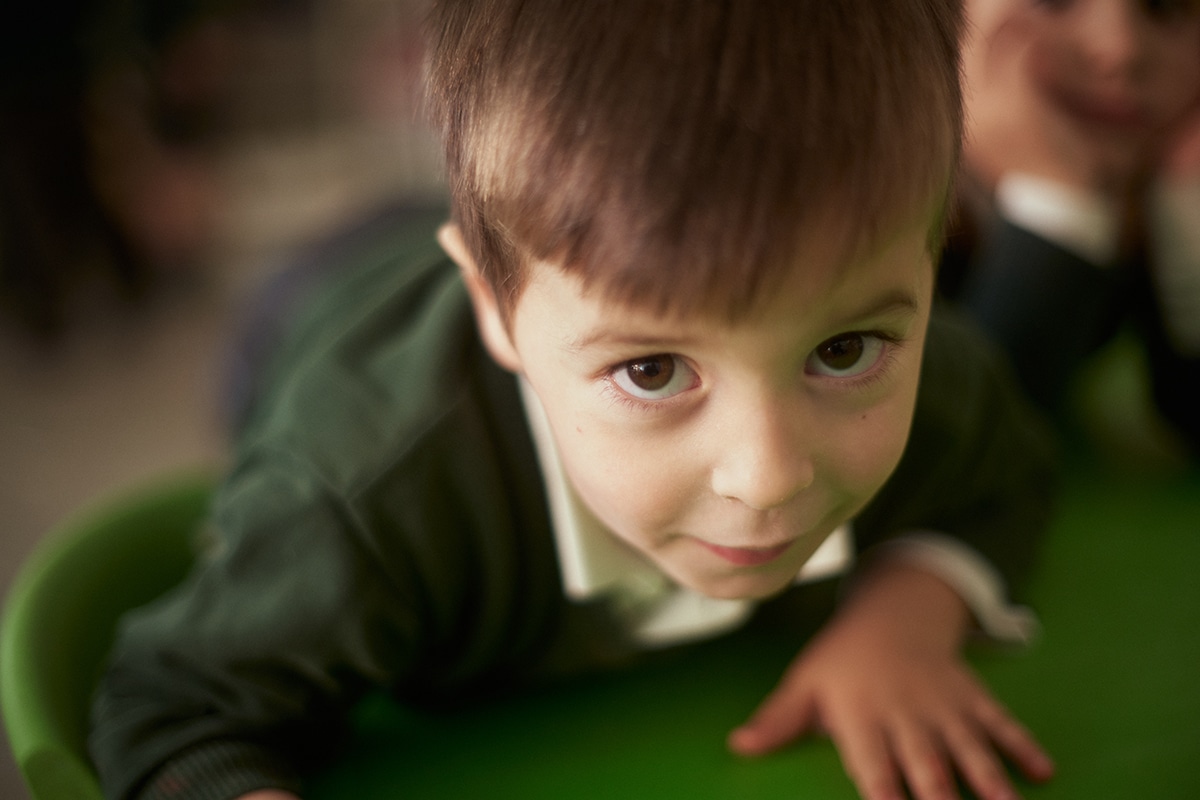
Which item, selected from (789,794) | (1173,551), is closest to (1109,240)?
(1173,551)

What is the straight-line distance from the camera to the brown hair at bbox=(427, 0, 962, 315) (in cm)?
31

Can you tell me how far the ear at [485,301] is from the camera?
0.42 meters

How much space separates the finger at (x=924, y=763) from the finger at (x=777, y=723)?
0.04 m

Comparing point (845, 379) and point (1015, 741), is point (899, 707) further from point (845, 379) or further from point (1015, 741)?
point (845, 379)

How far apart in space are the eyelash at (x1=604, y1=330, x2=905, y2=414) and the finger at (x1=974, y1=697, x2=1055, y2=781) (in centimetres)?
21

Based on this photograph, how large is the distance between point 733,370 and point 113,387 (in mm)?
1266

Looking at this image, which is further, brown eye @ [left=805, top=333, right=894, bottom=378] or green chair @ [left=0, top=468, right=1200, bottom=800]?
green chair @ [left=0, top=468, right=1200, bottom=800]

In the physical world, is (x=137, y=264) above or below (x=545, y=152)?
below

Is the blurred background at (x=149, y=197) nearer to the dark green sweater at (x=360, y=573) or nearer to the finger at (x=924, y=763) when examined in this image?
the dark green sweater at (x=360, y=573)

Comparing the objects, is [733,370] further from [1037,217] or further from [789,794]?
[1037,217]

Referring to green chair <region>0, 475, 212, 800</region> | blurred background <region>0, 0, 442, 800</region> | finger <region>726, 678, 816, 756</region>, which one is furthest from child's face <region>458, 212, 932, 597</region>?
blurred background <region>0, 0, 442, 800</region>

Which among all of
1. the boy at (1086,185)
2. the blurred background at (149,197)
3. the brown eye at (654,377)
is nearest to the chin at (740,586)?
the brown eye at (654,377)

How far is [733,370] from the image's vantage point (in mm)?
342

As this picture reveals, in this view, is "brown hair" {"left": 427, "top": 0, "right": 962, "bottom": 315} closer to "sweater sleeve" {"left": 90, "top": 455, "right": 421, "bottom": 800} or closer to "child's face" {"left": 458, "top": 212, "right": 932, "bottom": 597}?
"child's face" {"left": 458, "top": 212, "right": 932, "bottom": 597}
